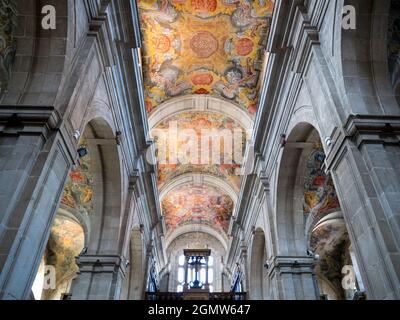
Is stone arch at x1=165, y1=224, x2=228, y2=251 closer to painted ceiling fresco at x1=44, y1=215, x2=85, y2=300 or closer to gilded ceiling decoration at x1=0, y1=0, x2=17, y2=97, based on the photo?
painted ceiling fresco at x1=44, y1=215, x2=85, y2=300

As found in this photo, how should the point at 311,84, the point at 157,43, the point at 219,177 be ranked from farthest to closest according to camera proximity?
the point at 219,177, the point at 157,43, the point at 311,84

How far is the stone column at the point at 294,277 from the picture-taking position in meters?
8.72

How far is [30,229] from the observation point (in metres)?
4.41

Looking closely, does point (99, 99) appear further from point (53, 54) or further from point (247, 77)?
point (247, 77)

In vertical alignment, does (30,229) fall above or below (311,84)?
below

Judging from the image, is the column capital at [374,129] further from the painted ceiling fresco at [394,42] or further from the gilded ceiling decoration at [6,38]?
the gilded ceiling decoration at [6,38]

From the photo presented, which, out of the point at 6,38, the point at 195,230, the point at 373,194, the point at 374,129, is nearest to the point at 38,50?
the point at 6,38

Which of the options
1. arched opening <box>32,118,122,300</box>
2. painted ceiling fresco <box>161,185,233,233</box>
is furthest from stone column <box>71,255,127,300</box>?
painted ceiling fresco <box>161,185,233,233</box>

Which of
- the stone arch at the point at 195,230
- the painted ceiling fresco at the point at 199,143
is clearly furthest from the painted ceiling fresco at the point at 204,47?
the stone arch at the point at 195,230

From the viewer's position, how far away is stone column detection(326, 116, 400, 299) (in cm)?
438

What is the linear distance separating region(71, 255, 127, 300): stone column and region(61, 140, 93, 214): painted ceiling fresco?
2.04 m

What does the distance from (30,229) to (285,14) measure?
6363 millimetres

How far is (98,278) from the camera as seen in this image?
850cm
